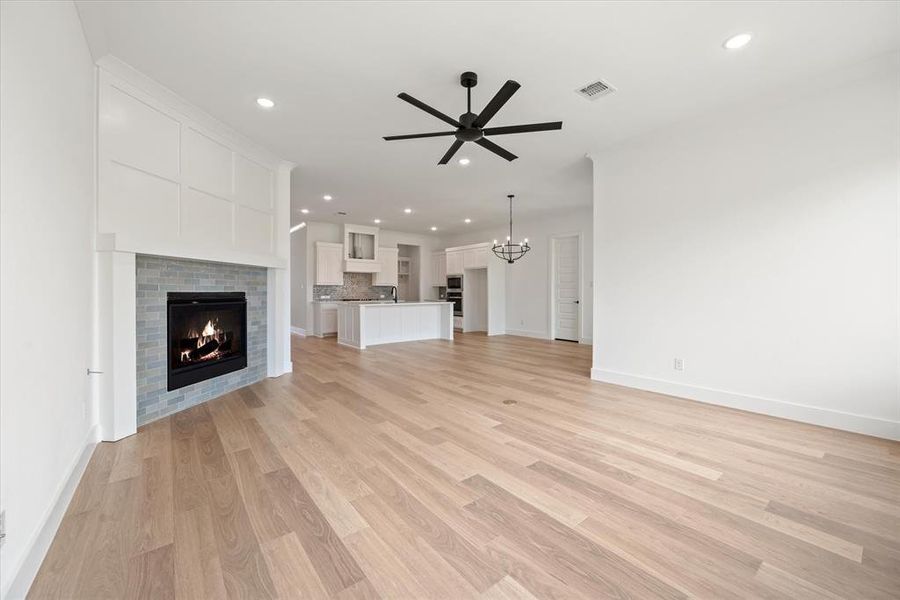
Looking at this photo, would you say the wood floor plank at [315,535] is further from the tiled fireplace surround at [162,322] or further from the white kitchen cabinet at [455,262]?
the white kitchen cabinet at [455,262]

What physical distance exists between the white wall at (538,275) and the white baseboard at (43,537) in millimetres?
7551

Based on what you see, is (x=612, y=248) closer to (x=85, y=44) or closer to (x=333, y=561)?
(x=333, y=561)

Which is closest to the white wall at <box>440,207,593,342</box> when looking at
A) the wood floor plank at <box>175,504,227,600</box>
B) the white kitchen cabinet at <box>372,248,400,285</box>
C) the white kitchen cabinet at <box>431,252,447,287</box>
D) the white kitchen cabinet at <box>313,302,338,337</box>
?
the white kitchen cabinet at <box>431,252,447,287</box>

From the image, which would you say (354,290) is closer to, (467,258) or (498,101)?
(467,258)

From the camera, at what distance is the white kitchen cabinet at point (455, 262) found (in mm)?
9508

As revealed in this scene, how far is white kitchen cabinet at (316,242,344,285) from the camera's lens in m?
8.33

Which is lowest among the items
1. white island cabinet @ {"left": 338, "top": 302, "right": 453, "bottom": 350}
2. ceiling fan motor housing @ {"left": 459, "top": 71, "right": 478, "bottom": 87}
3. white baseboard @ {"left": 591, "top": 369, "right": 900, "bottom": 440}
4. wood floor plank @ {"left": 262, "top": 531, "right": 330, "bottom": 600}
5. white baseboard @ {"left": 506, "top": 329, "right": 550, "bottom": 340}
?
wood floor plank @ {"left": 262, "top": 531, "right": 330, "bottom": 600}

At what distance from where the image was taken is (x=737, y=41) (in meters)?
2.44

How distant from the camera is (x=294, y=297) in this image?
9094 mm

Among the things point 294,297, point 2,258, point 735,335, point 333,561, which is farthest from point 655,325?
point 294,297

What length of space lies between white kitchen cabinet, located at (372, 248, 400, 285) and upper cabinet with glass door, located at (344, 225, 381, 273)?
7.8 inches

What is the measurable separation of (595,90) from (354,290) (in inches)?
297

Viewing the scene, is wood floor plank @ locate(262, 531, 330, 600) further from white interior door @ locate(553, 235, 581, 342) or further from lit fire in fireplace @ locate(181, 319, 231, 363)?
white interior door @ locate(553, 235, 581, 342)

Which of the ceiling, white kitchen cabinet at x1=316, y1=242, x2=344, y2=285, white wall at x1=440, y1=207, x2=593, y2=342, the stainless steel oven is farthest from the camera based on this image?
the stainless steel oven
